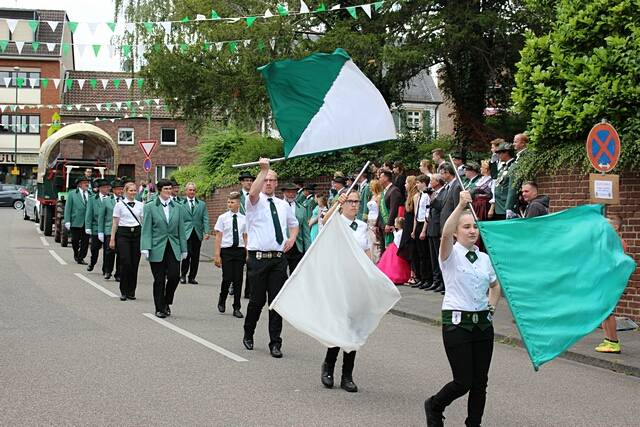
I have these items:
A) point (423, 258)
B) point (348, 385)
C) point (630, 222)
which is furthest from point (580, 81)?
point (348, 385)

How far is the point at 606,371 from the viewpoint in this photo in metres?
9.73

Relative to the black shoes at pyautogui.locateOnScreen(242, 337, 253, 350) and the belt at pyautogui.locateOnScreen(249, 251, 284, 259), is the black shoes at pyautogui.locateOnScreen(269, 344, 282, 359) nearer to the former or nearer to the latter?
the black shoes at pyautogui.locateOnScreen(242, 337, 253, 350)

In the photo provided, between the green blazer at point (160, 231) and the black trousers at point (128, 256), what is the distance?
5.86ft

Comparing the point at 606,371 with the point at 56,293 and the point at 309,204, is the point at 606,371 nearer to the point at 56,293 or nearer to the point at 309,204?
the point at 56,293

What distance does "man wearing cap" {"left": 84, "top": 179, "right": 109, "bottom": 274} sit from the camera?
66.1 ft

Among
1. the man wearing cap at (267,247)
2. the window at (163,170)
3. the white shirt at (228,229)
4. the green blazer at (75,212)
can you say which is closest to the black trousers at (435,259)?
the white shirt at (228,229)

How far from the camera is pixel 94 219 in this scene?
2077 cm

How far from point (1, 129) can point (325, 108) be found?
64761 mm

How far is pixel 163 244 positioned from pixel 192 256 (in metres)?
5.27

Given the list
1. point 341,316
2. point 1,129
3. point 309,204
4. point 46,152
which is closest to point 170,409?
point 341,316

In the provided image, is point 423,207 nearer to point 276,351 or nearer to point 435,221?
point 435,221

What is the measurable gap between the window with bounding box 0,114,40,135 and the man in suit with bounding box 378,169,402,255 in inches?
2172

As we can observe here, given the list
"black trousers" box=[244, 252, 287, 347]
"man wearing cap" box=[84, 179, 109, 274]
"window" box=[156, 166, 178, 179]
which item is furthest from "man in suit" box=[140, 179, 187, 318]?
"window" box=[156, 166, 178, 179]

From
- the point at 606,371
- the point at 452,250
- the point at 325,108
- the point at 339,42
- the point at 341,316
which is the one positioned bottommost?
the point at 606,371
